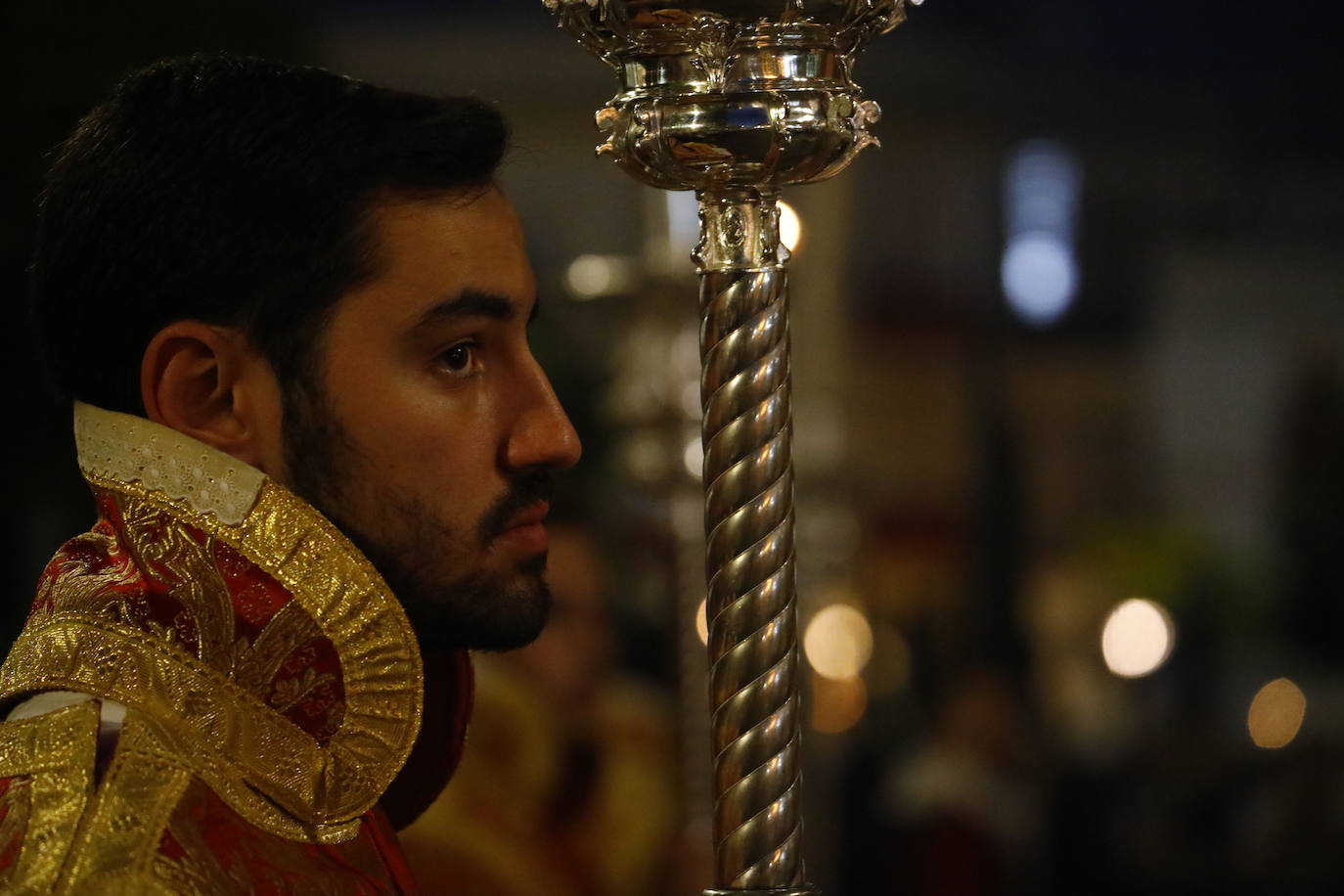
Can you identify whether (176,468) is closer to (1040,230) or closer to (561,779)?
(561,779)

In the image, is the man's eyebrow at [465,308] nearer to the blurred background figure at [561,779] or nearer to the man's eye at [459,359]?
the man's eye at [459,359]

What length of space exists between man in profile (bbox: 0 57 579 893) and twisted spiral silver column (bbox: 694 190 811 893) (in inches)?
8.5

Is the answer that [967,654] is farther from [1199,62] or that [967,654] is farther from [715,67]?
[715,67]

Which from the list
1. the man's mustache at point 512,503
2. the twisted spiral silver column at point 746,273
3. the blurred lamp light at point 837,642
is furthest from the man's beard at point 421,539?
the blurred lamp light at point 837,642

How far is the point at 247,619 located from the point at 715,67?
530 millimetres

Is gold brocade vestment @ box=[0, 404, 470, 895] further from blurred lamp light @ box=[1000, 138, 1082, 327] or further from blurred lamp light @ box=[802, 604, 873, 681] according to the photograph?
blurred lamp light @ box=[1000, 138, 1082, 327]

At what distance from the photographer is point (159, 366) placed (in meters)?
1.61

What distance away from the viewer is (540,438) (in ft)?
5.32

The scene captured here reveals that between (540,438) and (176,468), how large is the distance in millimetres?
275

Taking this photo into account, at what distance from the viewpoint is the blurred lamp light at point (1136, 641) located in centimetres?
1060

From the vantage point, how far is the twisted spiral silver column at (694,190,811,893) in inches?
57.0

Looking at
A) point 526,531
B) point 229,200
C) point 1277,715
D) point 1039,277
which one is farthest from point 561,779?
point 1039,277

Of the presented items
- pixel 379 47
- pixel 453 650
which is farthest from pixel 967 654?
pixel 453 650

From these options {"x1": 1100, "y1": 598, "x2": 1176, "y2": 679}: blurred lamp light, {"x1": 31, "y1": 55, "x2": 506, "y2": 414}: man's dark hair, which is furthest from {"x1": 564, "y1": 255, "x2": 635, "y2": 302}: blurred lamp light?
{"x1": 1100, "y1": 598, "x2": 1176, "y2": 679}: blurred lamp light
